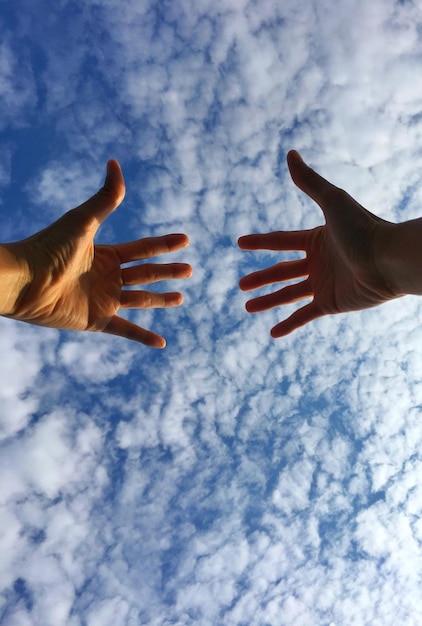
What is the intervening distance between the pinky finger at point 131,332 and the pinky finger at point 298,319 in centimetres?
163

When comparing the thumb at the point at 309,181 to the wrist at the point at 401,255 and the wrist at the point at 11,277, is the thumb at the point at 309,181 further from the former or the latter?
the wrist at the point at 11,277

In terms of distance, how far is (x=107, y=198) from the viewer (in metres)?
5.03

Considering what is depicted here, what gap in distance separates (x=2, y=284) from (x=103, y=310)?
5.72ft

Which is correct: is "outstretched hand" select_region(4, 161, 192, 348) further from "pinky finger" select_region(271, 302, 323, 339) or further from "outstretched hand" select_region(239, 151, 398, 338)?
"pinky finger" select_region(271, 302, 323, 339)

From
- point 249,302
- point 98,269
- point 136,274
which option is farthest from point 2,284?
point 249,302

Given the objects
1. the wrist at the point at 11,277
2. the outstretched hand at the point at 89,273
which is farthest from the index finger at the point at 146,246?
the wrist at the point at 11,277

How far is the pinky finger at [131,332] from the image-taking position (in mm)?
6031

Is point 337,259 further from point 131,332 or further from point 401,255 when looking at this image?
point 131,332

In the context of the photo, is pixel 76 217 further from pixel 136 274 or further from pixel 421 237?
pixel 421 237

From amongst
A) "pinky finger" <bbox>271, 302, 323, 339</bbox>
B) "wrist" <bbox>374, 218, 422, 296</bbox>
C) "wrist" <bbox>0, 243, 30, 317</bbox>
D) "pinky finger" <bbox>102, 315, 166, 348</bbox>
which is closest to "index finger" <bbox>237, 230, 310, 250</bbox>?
"pinky finger" <bbox>271, 302, 323, 339</bbox>

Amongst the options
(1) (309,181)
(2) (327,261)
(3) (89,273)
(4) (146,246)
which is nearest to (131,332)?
(3) (89,273)

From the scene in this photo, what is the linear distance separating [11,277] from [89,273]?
142 centimetres

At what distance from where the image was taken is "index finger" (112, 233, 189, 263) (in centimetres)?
595

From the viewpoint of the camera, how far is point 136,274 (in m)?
6.08
